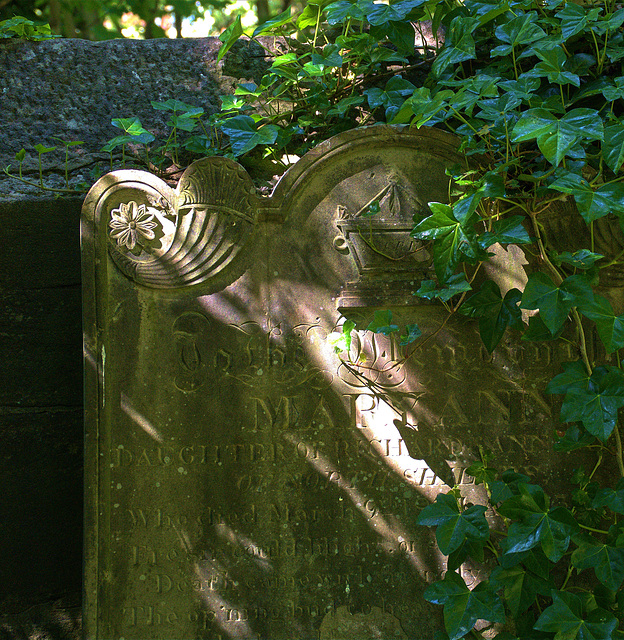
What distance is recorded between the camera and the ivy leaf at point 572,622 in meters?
1.83

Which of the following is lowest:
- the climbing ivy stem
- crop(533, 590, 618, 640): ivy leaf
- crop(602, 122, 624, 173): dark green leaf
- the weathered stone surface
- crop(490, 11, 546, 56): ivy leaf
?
crop(533, 590, 618, 640): ivy leaf

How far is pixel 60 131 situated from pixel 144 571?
204cm

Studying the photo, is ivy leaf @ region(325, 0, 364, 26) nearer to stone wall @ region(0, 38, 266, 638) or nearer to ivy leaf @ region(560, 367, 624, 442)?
stone wall @ region(0, 38, 266, 638)

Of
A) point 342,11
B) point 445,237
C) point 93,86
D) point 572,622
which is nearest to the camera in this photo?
point 572,622

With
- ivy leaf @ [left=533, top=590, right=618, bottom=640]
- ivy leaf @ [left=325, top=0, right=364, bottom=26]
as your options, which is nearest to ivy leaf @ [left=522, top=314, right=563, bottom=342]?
ivy leaf @ [left=533, top=590, right=618, bottom=640]

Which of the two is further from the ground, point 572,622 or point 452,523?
point 452,523

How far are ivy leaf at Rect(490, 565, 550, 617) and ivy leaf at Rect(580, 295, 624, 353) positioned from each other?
0.82 m

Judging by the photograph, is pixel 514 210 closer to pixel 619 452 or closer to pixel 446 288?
pixel 446 288

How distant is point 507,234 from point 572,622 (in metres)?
1.29

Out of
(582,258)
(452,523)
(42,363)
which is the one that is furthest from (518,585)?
(42,363)

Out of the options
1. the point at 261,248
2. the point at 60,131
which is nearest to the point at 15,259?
the point at 60,131

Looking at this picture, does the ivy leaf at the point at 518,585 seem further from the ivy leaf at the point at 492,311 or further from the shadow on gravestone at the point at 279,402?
the ivy leaf at the point at 492,311

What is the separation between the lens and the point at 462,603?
1999 mm

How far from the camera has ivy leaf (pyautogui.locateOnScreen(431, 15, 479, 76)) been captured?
2.22 m
